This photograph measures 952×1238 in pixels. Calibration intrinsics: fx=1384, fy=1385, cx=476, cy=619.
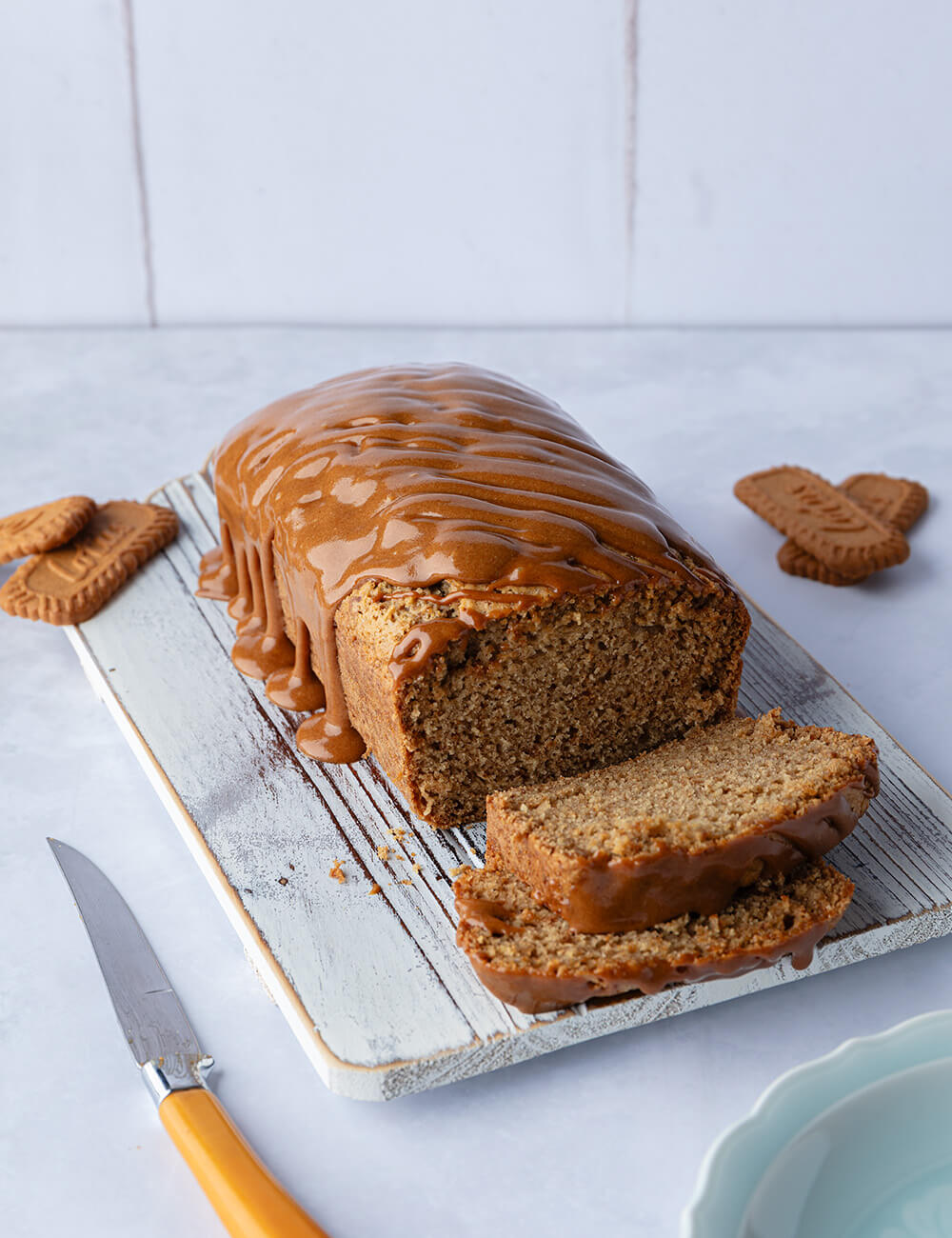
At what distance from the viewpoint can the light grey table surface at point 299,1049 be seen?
7.77 ft

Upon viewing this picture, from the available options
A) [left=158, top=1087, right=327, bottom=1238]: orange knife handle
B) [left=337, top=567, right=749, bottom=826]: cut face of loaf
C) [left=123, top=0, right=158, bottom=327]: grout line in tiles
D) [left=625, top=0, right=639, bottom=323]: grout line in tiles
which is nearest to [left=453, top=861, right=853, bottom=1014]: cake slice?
[left=337, top=567, right=749, bottom=826]: cut face of loaf

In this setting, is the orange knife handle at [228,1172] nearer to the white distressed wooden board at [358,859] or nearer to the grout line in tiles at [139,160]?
the white distressed wooden board at [358,859]

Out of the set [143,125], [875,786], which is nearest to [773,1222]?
[875,786]

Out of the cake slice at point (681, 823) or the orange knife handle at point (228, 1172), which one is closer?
the orange knife handle at point (228, 1172)

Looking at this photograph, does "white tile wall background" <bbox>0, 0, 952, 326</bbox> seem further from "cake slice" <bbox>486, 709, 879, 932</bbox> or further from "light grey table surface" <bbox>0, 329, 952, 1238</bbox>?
"cake slice" <bbox>486, 709, 879, 932</bbox>

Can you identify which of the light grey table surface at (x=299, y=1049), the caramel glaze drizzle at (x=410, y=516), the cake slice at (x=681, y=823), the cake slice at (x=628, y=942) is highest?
the caramel glaze drizzle at (x=410, y=516)

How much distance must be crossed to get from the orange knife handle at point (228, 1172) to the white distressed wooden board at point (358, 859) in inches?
8.2

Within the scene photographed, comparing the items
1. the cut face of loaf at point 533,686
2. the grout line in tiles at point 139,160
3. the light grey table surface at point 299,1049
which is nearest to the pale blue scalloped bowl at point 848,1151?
the light grey table surface at point 299,1049

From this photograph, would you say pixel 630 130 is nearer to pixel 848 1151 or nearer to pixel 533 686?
pixel 533 686

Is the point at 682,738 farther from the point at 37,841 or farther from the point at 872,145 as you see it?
the point at 872,145

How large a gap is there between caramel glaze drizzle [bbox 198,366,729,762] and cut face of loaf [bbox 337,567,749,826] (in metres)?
0.04

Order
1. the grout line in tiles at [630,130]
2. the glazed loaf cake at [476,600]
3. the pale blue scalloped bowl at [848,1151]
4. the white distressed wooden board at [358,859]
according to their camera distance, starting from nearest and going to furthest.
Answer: the pale blue scalloped bowl at [848,1151] → the white distressed wooden board at [358,859] → the glazed loaf cake at [476,600] → the grout line in tiles at [630,130]

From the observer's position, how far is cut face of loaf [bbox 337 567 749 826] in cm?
288

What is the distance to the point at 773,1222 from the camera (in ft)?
6.98
